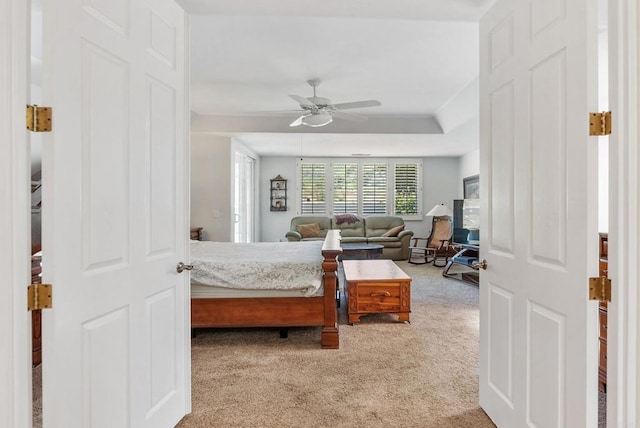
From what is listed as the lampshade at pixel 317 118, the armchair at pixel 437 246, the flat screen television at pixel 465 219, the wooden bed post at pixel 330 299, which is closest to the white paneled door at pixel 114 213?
the wooden bed post at pixel 330 299

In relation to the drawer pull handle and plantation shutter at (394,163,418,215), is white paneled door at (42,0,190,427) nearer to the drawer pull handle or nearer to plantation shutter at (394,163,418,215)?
the drawer pull handle

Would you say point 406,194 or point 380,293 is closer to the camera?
point 380,293

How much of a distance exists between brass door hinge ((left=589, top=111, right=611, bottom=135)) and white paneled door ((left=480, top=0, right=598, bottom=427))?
27 mm

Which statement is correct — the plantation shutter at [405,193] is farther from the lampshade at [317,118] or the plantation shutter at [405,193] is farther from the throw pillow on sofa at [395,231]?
the lampshade at [317,118]

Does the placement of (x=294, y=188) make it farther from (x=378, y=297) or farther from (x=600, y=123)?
(x=600, y=123)

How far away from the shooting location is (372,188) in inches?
328

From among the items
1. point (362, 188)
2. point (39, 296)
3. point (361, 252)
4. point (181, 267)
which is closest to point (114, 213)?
point (39, 296)

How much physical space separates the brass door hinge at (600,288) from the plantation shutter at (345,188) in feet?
23.3

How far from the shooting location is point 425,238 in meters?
8.05

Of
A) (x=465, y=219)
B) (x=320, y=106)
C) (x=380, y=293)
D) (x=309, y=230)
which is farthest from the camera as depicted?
(x=309, y=230)

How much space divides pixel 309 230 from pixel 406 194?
2656 mm

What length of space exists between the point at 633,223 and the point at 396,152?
6.66m

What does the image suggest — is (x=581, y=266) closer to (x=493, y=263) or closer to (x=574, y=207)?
(x=574, y=207)

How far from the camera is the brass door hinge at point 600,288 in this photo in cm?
116
